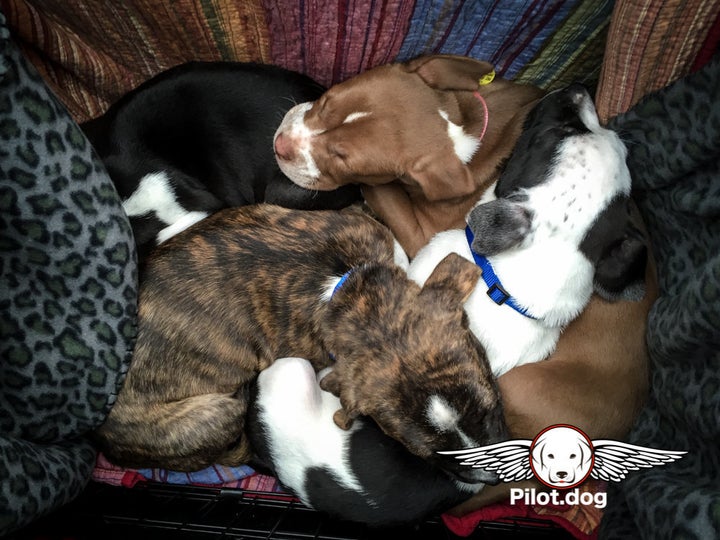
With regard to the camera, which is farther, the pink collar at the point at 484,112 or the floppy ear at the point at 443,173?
the pink collar at the point at 484,112

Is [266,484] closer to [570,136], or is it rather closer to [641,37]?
[570,136]

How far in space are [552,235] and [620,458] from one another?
89 centimetres

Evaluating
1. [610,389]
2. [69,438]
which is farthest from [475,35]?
[69,438]

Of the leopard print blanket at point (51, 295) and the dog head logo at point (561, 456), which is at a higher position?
the leopard print blanket at point (51, 295)

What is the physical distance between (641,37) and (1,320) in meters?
2.42

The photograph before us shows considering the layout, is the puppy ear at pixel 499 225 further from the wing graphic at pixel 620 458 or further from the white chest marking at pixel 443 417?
the wing graphic at pixel 620 458

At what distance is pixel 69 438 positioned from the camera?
2439 mm

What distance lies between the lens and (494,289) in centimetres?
238

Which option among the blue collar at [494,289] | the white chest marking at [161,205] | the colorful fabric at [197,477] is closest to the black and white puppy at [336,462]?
the colorful fabric at [197,477]

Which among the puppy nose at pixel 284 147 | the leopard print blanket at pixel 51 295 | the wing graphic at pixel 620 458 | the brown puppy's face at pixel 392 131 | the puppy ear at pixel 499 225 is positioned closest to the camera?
the leopard print blanket at pixel 51 295

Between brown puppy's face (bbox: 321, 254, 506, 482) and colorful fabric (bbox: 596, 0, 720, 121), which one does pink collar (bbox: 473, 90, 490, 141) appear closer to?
colorful fabric (bbox: 596, 0, 720, 121)

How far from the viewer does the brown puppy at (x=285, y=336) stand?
2174 millimetres

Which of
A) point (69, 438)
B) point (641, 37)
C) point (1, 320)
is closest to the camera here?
point (1, 320)

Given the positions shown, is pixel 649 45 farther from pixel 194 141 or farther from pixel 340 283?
pixel 194 141
